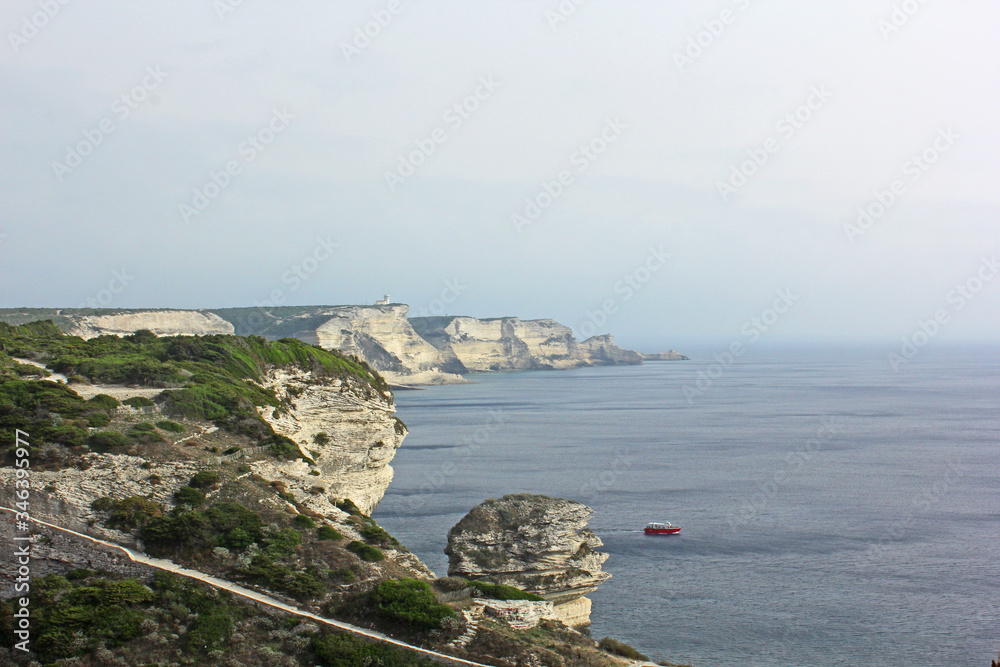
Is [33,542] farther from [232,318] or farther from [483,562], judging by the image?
[232,318]

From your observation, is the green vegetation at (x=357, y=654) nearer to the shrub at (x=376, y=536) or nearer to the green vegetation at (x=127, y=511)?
the shrub at (x=376, y=536)

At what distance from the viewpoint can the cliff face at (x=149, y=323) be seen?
338 ft

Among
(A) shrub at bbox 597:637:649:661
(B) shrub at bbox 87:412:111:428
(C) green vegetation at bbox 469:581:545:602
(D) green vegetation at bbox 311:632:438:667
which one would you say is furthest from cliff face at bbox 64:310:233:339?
(D) green vegetation at bbox 311:632:438:667

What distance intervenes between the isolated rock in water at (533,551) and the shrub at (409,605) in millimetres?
10383

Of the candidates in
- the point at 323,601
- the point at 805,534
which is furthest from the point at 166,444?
the point at 805,534

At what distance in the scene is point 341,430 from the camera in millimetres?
35250

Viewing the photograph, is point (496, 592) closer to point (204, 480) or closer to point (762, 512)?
point (204, 480)

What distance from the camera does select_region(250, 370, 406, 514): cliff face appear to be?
112ft

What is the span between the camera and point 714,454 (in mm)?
73938

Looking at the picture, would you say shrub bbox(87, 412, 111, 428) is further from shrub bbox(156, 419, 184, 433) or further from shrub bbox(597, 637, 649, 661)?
shrub bbox(597, 637, 649, 661)

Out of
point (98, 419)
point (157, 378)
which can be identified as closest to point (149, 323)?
point (157, 378)

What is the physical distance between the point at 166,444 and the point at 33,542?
5717mm

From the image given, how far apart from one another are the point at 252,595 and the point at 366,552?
326 centimetres

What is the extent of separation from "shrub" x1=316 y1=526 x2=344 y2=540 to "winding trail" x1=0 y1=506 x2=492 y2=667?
8.75ft
